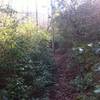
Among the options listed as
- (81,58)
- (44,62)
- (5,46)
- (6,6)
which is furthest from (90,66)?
(6,6)

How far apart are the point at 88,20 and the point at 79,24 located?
452mm

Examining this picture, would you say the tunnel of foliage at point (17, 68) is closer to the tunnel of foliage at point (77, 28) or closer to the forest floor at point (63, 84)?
the forest floor at point (63, 84)

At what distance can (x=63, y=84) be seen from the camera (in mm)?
7934

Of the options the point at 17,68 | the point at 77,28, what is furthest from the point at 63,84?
the point at 77,28

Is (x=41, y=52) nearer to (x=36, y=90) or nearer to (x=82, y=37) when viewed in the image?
(x=82, y=37)

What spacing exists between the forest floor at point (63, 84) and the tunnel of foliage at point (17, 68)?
268mm

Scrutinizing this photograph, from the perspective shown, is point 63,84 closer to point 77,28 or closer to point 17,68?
point 17,68

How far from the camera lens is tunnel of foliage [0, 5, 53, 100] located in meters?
6.40

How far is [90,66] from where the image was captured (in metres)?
7.78

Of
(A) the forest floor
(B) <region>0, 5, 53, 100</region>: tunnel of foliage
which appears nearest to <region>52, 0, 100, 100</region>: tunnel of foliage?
(A) the forest floor

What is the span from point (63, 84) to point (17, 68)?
67.6 inches

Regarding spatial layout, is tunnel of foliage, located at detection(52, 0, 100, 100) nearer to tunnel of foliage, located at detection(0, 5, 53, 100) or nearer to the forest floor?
the forest floor

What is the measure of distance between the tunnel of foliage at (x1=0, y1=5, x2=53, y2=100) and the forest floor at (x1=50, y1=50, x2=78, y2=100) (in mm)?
268

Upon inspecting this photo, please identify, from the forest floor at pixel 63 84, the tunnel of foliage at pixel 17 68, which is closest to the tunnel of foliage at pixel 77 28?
the forest floor at pixel 63 84
